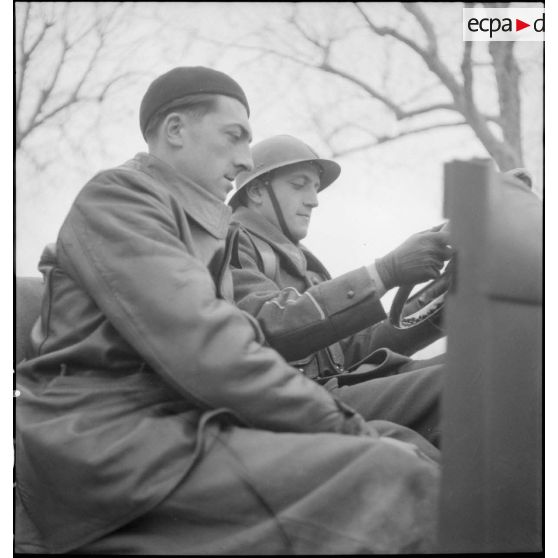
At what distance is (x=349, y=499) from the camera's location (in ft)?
6.54

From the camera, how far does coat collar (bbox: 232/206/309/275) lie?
3621 millimetres

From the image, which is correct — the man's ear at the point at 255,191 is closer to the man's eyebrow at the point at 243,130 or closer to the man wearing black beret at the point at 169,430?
the man's eyebrow at the point at 243,130

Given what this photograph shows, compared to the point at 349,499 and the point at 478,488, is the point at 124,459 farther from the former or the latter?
Result: the point at 478,488

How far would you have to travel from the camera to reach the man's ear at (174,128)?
278 cm

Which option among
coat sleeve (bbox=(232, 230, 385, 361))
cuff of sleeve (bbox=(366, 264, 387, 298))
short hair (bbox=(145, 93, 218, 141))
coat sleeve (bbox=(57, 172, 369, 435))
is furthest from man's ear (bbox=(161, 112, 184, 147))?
cuff of sleeve (bbox=(366, 264, 387, 298))

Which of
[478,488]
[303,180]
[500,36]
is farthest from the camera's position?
[303,180]

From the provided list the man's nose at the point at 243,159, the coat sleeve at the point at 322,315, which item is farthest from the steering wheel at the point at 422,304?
the man's nose at the point at 243,159

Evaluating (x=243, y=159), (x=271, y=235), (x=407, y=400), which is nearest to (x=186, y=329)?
(x=243, y=159)

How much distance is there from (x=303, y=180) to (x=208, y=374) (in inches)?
72.7

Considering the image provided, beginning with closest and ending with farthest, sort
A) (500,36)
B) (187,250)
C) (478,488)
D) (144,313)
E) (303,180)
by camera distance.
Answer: (478,488) → (144,313) → (187,250) → (500,36) → (303,180)

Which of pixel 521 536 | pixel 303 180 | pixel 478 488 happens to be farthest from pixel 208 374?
pixel 303 180

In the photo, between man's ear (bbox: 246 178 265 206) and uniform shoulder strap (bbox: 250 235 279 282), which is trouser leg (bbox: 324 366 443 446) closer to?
uniform shoulder strap (bbox: 250 235 279 282)

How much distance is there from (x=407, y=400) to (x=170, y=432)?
122 centimetres

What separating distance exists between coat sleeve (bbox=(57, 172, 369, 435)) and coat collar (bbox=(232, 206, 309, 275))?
132 cm
